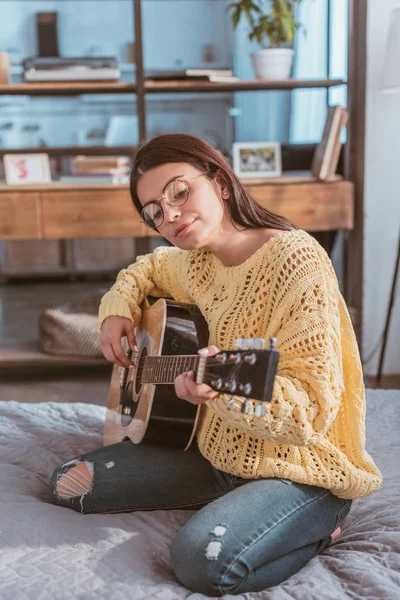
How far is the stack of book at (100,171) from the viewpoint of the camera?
3.01 metres

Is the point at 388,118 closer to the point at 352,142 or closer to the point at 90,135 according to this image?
the point at 352,142

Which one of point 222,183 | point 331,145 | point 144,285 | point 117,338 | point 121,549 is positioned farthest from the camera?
point 331,145

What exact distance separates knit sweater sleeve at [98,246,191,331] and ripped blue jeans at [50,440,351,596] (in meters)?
0.31

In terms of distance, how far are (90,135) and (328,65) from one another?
11.4 ft

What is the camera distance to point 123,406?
1.73m

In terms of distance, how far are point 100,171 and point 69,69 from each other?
0.41m

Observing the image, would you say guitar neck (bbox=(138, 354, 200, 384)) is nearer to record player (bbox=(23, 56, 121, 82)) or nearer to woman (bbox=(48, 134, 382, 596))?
woman (bbox=(48, 134, 382, 596))

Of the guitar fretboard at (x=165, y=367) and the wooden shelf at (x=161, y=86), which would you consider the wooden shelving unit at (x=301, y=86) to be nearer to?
the wooden shelf at (x=161, y=86)

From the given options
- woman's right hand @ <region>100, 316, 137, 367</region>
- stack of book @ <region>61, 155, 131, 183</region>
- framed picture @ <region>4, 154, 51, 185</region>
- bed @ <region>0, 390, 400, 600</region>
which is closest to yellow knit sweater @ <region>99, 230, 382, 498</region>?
bed @ <region>0, 390, 400, 600</region>

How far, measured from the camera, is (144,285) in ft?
5.96

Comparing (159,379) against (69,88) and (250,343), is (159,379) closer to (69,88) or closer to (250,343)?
(250,343)

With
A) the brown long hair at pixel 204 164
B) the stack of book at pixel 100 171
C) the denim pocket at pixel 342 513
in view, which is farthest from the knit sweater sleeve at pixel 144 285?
the stack of book at pixel 100 171

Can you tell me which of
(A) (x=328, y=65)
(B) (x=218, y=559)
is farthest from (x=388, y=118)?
(B) (x=218, y=559)

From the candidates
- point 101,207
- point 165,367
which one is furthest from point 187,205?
point 101,207
